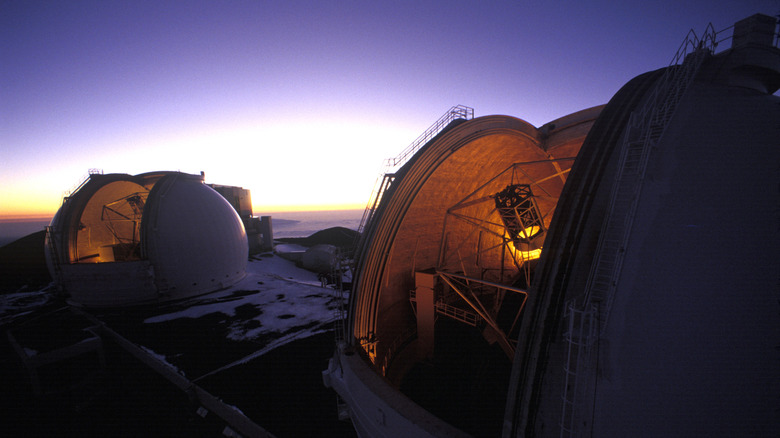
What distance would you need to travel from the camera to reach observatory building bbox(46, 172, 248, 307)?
17125mm

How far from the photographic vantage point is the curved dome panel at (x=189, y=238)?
1770 cm

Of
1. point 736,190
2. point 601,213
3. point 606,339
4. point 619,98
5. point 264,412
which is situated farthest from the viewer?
point 264,412

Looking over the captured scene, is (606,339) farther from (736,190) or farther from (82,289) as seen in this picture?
(82,289)

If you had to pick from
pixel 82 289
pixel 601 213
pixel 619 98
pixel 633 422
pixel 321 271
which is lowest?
pixel 321 271

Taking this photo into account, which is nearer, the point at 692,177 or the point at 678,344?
the point at 678,344

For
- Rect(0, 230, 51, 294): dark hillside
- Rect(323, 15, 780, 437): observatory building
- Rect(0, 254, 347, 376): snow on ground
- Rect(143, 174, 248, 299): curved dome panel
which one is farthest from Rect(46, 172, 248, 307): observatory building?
Rect(323, 15, 780, 437): observatory building

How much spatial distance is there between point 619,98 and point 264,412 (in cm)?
1354

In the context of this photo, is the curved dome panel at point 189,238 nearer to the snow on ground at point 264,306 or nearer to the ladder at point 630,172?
the snow on ground at point 264,306

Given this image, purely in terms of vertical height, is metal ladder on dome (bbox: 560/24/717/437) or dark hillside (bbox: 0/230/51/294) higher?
metal ladder on dome (bbox: 560/24/717/437)

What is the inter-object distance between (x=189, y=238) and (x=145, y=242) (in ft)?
7.82

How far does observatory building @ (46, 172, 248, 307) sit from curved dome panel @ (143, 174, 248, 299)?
5 centimetres

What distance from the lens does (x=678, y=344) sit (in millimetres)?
3705

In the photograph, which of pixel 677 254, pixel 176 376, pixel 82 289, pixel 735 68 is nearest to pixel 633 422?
pixel 677 254

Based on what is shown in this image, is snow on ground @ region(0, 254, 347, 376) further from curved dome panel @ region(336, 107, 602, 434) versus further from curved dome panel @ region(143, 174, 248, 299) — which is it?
curved dome panel @ region(336, 107, 602, 434)
